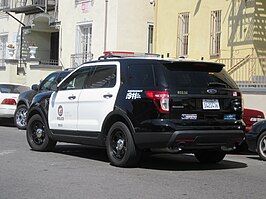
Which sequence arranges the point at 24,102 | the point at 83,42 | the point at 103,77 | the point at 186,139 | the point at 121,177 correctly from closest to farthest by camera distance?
the point at 121,177 → the point at 186,139 → the point at 103,77 → the point at 24,102 → the point at 83,42

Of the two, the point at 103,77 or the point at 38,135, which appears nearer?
the point at 103,77

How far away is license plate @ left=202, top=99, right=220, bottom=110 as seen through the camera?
9.28 meters

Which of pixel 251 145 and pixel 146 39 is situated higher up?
pixel 146 39

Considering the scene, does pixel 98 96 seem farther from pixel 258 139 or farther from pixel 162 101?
pixel 258 139

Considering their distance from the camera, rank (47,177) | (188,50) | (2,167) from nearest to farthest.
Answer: (47,177) < (2,167) < (188,50)

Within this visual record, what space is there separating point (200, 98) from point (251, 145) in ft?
9.49

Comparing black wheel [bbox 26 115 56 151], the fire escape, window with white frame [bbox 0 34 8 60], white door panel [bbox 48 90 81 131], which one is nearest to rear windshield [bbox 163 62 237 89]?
white door panel [bbox 48 90 81 131]

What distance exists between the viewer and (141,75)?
9.52 m

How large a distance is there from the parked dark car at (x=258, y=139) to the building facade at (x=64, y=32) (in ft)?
44.9

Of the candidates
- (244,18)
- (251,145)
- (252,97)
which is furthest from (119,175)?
(244,18)

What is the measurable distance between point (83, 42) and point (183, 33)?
707 cm

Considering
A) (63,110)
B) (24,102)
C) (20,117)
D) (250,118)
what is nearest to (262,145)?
(250,118)

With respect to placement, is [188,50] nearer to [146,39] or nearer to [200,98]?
[146,39]

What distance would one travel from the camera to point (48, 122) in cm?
1140
